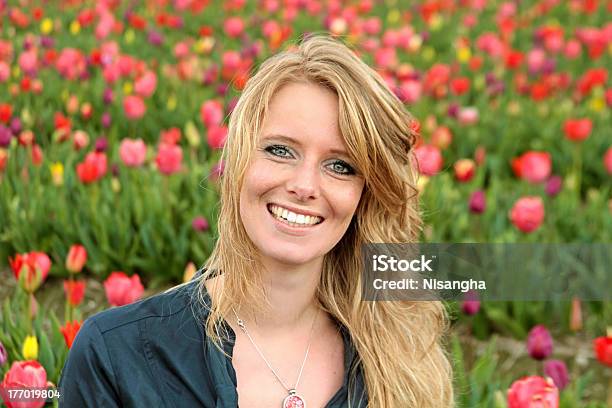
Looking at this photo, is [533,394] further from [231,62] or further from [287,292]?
[231,62]

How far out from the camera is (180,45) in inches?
245

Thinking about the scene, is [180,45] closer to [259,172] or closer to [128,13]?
[128,13]

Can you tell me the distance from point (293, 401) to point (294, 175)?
1.70ft

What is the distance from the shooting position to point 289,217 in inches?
83.5

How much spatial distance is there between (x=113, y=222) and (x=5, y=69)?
173 centimetres

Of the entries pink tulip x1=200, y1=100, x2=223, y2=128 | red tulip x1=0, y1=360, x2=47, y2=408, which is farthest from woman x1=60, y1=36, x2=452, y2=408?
pink tulip x1=200, y1=100, x2=223, y2=128

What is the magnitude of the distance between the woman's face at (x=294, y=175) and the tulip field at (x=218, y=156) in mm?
655

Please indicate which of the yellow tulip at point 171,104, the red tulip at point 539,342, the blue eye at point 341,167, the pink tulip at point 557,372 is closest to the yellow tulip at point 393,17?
the yellow tulip at point 171,104

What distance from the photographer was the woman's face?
2.11 metres

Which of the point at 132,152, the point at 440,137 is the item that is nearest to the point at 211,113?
the point at 132,152

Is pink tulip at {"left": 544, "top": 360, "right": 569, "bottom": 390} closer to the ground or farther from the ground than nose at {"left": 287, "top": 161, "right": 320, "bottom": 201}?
closer to the ground

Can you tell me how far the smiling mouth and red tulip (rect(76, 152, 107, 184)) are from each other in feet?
6.56

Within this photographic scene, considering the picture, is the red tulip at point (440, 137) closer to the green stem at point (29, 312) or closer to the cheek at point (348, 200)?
the green stem at point (29, 312)

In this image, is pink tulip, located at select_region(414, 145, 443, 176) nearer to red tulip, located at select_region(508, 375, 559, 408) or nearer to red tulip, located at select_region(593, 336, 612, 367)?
red tulip, located at select_region(593, 336, 612, 367)
